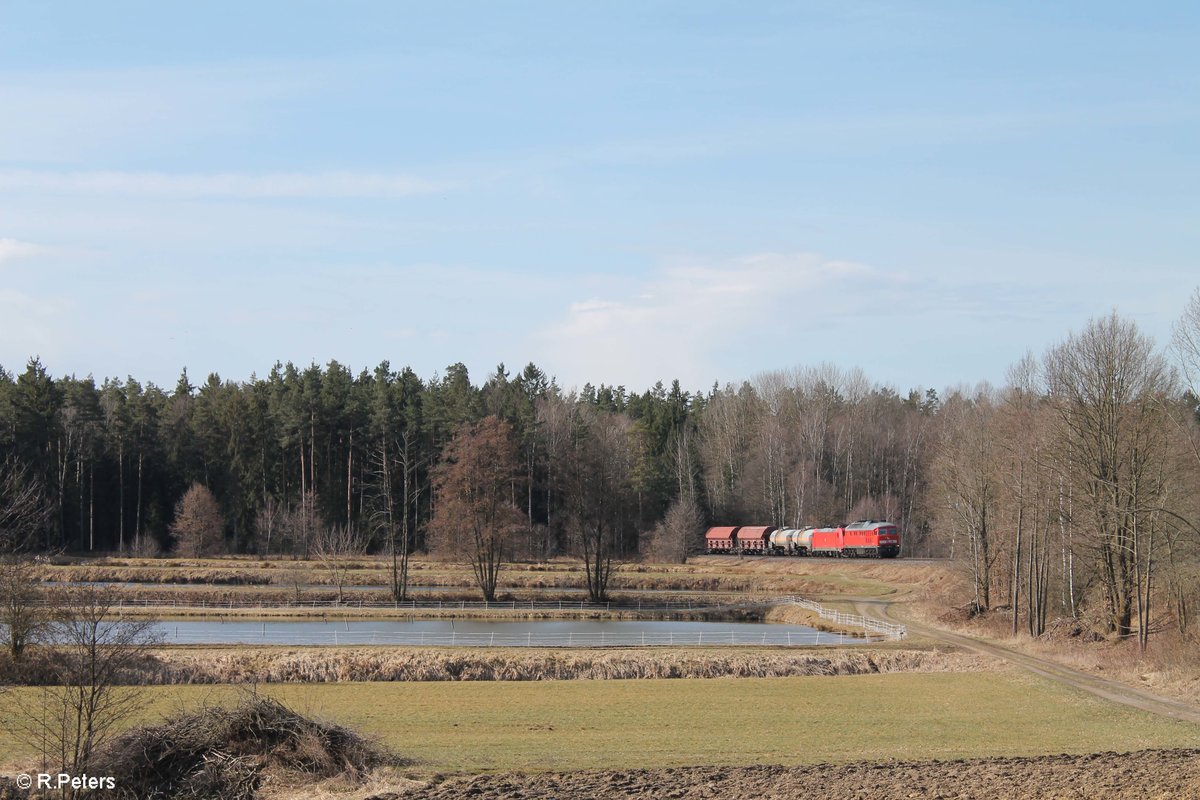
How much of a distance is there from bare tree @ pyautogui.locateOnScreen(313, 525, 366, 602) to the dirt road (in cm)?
3474

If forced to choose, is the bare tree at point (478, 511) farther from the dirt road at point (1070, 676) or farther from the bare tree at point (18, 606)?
the bare tree at point (18, 606)

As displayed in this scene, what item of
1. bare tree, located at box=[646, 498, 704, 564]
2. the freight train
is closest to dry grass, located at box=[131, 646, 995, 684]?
the freight train

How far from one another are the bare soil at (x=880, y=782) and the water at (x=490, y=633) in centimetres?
2362

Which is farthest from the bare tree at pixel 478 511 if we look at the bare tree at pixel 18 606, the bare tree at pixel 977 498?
the bare tree at pixel 18 606

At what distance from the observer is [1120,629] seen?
43812 millimetres

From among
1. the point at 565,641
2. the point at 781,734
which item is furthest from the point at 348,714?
the point at 565,641

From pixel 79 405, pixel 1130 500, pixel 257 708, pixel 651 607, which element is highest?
pixel 79 405

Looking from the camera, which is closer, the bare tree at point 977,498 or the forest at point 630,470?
the forest at point 630,470

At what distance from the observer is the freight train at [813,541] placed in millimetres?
92562

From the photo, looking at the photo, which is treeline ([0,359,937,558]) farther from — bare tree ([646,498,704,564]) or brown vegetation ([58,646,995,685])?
brown vegetation ([58,646,995,685])

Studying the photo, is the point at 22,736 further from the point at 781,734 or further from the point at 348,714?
the point at 781,734

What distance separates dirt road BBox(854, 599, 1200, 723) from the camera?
1147 inches

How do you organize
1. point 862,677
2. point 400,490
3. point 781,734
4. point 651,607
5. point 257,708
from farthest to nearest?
1. point 400,490
2. point 651,607
3. point 862,677
4. point 781,734
5. point 257,708

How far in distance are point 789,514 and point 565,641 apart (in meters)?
77.4
